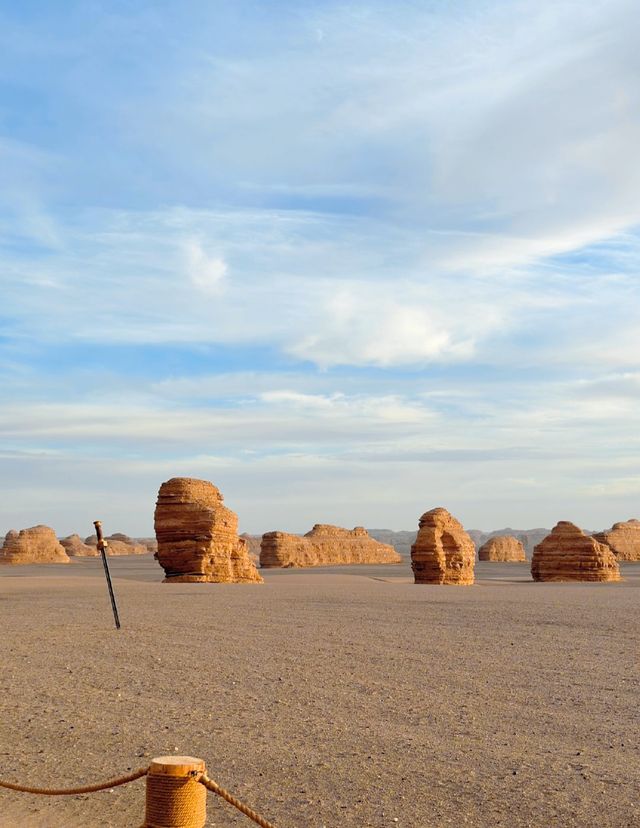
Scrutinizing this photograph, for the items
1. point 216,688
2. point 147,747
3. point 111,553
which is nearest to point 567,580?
point 216,688

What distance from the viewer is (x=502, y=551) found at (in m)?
94.1

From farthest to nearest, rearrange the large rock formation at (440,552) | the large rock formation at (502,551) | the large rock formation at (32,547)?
1. the large rock formation at (502,551)
2. the large rock formation at (32,547)
3. the large rock formation at (440,552)

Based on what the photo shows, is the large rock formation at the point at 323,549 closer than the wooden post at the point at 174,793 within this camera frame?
No

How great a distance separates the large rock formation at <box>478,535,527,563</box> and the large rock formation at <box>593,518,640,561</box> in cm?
1785

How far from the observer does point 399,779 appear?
24.9ft

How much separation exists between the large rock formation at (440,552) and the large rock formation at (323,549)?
3460 cm

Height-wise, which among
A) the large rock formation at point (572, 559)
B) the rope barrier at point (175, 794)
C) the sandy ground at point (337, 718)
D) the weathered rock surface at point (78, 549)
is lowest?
the sandy ground at point (337, 718)

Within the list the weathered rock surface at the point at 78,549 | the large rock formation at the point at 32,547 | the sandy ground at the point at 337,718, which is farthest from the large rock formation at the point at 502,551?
the sandy ground at the point at 337,718

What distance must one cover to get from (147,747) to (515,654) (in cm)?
824

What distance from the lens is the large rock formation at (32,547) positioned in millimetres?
79375

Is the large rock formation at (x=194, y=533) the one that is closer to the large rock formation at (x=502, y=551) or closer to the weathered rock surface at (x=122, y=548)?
the large rock formation at (x=502, y=551)

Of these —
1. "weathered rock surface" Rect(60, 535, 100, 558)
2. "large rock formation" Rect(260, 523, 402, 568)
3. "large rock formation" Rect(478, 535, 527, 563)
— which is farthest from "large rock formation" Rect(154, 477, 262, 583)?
"weathered rock surface" Rect(60, 535, 100, 558)

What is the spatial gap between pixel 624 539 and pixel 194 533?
50648mm

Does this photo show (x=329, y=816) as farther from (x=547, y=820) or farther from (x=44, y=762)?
(x=44, y=762)
